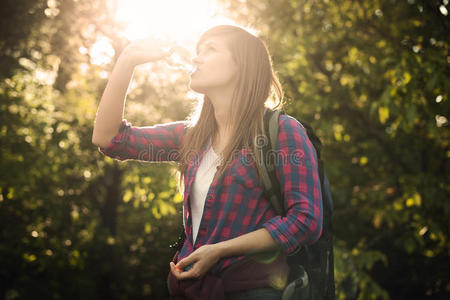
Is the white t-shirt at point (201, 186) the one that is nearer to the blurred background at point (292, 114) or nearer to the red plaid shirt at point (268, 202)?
the red plaid shirt at point (268, 202)

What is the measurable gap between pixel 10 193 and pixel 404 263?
6.27 m

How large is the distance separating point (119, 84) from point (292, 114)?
336 cm

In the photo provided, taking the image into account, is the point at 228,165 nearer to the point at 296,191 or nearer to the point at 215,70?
the point at 296,191

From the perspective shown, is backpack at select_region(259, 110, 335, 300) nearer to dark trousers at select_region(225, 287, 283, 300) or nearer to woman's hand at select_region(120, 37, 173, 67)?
dark trousers at select_region(225, 287, 283, 300)

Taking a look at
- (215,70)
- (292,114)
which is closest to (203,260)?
(215,70)

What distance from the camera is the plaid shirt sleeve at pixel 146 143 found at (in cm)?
180

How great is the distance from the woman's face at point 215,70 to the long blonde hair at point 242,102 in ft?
0.09

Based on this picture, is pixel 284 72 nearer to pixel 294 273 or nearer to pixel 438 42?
pixel 438 42

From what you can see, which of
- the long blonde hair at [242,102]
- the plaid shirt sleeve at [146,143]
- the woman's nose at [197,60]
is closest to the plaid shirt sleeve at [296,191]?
the long blonde hair at [242,102]

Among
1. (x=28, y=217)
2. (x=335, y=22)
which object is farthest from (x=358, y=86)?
(x=28, y=217)

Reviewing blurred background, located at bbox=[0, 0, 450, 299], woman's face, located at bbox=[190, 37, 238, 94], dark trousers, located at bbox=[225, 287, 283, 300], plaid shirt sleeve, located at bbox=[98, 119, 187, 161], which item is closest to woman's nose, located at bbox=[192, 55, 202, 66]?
woman's face, located at bbox=[190, 37, 238, 94]

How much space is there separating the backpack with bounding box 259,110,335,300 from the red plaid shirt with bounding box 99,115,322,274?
0.03 metres

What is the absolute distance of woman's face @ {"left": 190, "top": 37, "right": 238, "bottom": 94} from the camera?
1.73 metres

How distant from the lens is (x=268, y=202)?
1.53m
